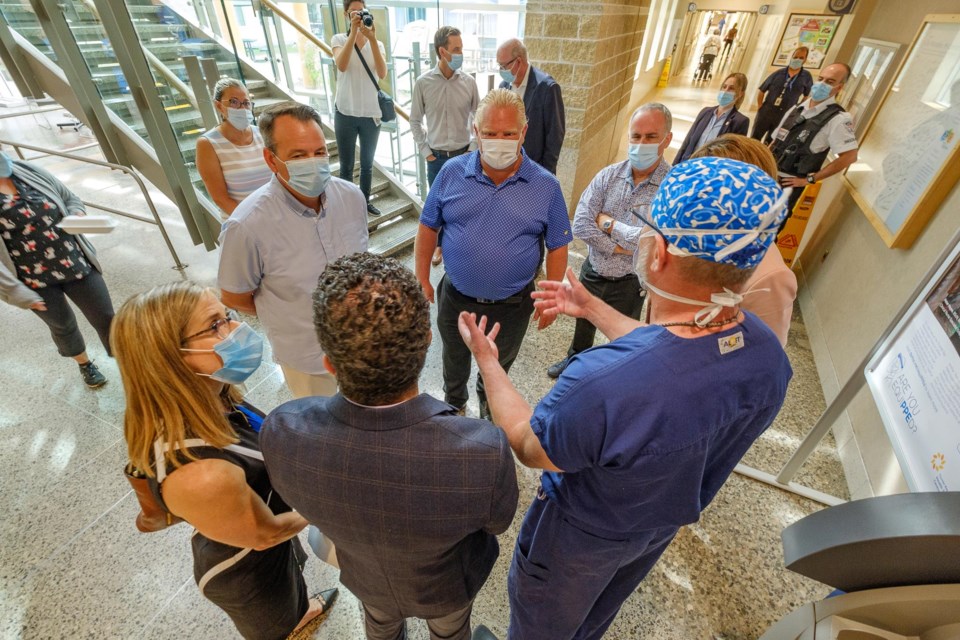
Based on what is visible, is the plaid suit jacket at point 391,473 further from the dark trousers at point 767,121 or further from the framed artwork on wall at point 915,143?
the dark trousers at point 767,121

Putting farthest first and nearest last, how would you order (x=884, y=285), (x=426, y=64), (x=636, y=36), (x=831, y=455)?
(x=636, y=36) → (x=426, y=64) → (x=884, y=285) → (x=831, y=455)

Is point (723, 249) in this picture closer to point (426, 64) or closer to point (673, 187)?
point (673, 187)

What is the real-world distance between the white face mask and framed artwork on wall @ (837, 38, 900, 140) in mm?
3871

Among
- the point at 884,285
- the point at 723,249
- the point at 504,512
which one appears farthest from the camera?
the point at 884,285

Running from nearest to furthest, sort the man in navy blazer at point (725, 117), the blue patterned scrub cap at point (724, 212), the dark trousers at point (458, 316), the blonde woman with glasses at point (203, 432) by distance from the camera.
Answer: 1. the blue patterned scrub cap at point (724, 212)
2. the blonde woman with glasses at point (203, 432)
3. the dark trousers at point (458, 316)
4. the man in navy blazer at point (725, 117)

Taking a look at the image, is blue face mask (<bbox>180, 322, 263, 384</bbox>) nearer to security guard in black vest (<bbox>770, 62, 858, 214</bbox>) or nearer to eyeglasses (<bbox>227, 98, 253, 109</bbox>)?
eyeglasses (<bbox>227, 98, 253, 109</bbox>)

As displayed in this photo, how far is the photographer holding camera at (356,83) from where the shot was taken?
3123 mm

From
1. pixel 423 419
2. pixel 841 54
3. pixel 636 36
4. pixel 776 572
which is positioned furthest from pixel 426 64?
pixel 841 54

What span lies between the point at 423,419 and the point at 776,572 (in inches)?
78.5

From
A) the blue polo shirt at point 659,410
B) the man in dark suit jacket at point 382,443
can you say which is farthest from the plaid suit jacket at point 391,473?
the blue polo shirt at point 659,410

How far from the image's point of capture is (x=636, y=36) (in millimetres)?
5824

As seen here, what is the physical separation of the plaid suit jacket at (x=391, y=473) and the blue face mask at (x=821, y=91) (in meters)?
4.33

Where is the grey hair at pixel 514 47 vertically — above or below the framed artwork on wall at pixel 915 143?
above

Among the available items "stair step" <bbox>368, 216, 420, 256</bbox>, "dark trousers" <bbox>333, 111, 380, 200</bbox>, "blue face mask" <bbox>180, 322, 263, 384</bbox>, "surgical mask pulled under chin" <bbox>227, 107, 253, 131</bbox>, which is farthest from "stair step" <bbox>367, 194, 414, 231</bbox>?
"blue face mask" <bbox>180, 322, 263, 384</bbox>
